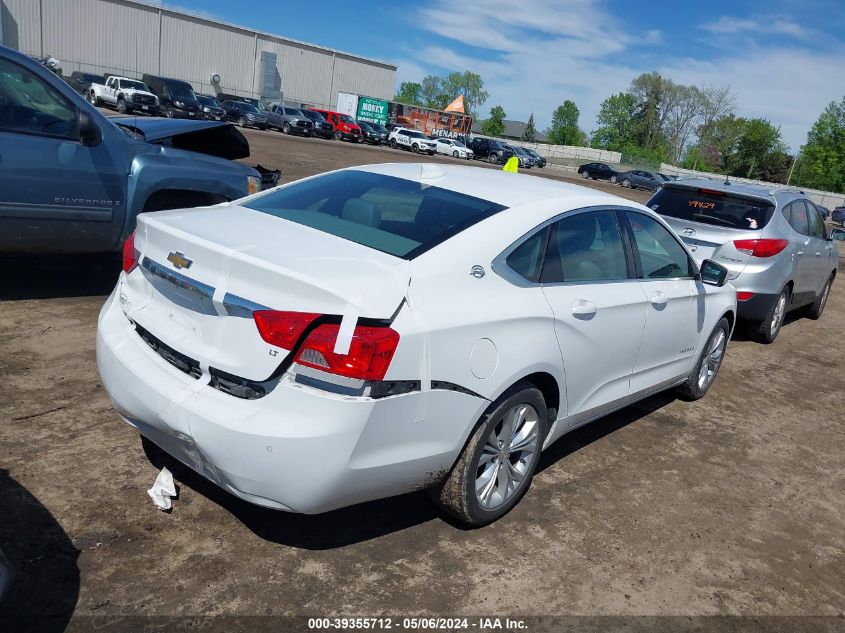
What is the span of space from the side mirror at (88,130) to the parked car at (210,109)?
118 feet

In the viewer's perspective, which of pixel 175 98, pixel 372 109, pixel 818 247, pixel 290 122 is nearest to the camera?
pixel 818 247

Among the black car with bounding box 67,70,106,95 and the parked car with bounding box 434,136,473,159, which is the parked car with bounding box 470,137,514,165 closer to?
the parked car with bounding box 434,136,473,159

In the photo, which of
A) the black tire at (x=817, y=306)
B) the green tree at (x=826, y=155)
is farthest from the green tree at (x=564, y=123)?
the black tire at (x=817, y=306)

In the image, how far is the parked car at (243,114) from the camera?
4191 centimetres

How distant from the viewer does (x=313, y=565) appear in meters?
3.05

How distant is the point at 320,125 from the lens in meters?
44.5

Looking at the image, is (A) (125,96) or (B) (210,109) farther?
(B) (210,109)

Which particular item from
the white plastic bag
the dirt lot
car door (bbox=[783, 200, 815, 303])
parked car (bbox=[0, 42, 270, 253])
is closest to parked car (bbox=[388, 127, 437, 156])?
car door (bbox=[783, 200, 815, 303])

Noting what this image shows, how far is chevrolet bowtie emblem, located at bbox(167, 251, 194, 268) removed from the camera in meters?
→ 2.98

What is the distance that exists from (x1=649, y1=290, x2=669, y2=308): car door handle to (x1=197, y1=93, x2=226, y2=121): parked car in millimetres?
38247

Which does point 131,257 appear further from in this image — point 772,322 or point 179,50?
point 179,50

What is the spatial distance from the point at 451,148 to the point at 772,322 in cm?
4450

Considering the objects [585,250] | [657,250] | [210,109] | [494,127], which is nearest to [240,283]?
[585,250]

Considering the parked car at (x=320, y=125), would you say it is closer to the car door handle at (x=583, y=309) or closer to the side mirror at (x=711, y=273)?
the side mirror at (x=711, y=273)
